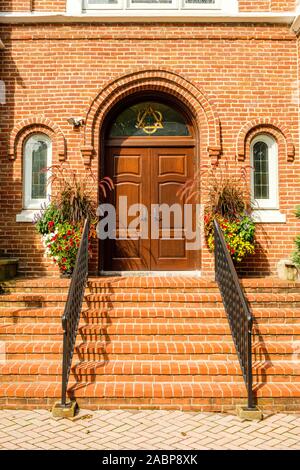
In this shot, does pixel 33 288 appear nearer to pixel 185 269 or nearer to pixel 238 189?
pixel 185 269

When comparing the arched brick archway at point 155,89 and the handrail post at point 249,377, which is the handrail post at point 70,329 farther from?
the arched brick archway at point 155,89

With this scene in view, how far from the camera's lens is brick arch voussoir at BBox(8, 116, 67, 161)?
6703 millimetres

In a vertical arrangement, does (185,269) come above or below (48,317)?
above

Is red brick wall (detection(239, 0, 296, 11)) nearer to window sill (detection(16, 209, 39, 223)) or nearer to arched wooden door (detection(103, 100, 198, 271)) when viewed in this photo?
arched wooden door (detection(103, 100, 198, 271))

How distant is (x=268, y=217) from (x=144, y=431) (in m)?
4.29

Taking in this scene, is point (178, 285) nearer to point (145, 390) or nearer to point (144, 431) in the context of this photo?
point (145, 390)

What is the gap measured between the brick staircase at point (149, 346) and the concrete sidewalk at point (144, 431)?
7.3 inches

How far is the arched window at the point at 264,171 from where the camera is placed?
22.5 ft

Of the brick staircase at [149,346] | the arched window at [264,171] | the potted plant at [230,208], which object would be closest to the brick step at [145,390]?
the brick staircase at [149,346]

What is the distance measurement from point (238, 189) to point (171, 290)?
81.9 inches

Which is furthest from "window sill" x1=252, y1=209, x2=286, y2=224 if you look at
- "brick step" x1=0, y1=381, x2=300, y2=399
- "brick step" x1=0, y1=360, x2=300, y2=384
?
"brick step" x1=0, y1=381, x2=300, y2=399

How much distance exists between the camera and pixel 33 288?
5.65 m

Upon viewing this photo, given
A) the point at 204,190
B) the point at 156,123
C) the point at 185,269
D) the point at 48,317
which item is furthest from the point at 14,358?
the point at 156,123

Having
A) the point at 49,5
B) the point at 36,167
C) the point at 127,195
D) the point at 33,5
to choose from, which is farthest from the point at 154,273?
the point at 33,5
